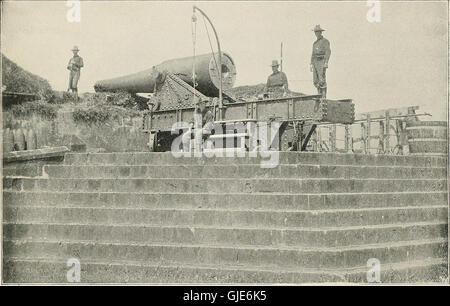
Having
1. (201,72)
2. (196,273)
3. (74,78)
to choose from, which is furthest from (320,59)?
(74,78)

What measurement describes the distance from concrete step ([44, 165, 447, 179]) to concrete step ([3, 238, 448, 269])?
4.43ft

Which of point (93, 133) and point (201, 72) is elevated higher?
point (201, 72)

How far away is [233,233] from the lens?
8273 mm

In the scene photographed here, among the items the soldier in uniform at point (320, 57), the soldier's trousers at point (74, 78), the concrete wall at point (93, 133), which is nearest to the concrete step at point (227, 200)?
the soldier in uniform at point (320, 57)

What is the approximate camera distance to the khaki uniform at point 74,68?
48.6 ft

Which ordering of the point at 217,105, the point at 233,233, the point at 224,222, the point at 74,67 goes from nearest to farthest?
the point at 233,233 < the point at 224,222 < the point at 217,105 < the point at 74,67

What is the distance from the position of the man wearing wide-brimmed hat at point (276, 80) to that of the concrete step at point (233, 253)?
600cm

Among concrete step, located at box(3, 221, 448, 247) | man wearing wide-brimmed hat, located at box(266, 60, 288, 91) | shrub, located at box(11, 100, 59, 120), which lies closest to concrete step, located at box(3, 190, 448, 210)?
concrete step, located at box(3, 221, 448, 247)

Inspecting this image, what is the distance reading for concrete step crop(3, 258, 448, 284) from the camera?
304 inches

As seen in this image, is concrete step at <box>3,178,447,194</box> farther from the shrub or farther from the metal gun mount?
the shrub

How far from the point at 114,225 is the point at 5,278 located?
1769 millimetres

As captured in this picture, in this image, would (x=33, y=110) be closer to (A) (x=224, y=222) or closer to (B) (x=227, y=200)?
(B) (x=227, y=200)

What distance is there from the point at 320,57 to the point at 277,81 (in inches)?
86.2
